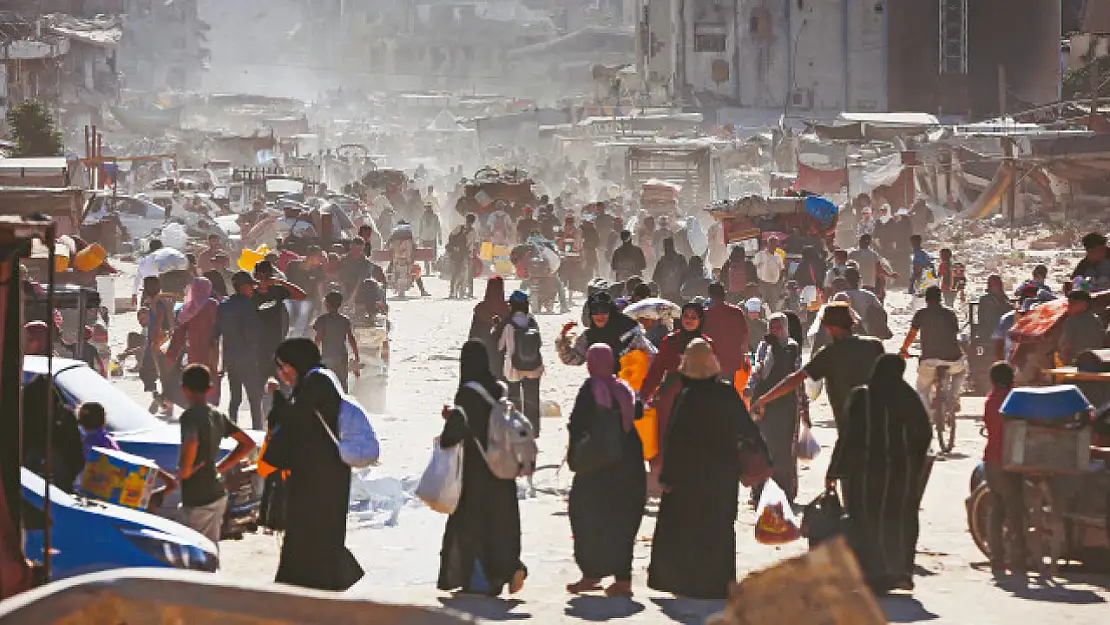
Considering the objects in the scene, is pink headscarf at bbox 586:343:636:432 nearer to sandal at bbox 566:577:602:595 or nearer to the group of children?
sandal at bbox 566:577:602:595

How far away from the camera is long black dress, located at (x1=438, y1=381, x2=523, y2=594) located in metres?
8.60

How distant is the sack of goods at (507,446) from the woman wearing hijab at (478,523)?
4cm

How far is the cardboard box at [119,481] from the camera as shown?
8.67 metres

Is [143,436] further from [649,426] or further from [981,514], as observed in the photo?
[981,514]

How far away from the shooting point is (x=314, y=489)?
7.99 meters

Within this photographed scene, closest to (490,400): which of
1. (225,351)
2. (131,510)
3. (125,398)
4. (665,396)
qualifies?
(131,510)

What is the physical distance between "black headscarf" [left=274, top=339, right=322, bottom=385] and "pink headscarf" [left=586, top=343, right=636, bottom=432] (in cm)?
149

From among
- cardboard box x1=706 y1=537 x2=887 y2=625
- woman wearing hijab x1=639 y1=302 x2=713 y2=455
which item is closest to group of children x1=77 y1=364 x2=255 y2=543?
woman wearing hijab x1=639 y1=302 x2=713 y2=455

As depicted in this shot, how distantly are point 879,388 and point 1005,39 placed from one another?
47817 millimetres

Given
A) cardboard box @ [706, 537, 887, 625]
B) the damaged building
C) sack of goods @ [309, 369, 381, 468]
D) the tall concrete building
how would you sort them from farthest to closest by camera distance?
the tall concrete building < the damaged building < sack of goods @ [309, 369, 381, 468] < cardboard box @ [706, 537, 887, 625]

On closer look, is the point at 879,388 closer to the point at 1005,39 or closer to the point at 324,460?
the point at 324,460

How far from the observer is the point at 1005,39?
5444cm

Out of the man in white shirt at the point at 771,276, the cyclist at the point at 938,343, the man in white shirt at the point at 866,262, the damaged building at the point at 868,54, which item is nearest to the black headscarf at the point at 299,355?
the cyclist at the point at 938,343

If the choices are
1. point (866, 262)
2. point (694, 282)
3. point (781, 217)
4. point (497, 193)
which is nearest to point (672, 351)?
point (694, 282)
